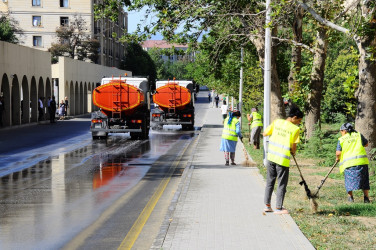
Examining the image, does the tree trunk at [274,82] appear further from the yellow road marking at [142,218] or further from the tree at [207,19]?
the yellow road marking at [142,218]

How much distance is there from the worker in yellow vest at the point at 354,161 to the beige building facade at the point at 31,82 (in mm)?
30685

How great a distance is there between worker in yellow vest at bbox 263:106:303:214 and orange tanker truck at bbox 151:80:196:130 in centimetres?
2770

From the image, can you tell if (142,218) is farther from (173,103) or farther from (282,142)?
(173,103)

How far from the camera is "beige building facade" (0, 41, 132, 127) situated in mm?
41125

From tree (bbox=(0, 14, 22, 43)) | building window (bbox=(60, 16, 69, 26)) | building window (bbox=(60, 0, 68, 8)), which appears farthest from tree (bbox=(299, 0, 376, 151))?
building window (bbox=(60, 16, 69, 26))

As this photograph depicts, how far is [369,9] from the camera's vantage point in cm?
1571

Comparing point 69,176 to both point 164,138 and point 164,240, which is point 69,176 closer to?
point 164,240

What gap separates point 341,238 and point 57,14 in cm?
8228

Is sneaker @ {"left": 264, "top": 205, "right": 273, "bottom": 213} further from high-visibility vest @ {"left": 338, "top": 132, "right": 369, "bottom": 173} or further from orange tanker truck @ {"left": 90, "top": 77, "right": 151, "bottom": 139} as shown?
orange tanker truck @ {"left": 90, "top": 77, "right": 151, "bottom": 139}

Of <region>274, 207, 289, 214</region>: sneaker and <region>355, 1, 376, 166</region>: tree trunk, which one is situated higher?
<region>355, 1, 376, 166</region>: tree trunk

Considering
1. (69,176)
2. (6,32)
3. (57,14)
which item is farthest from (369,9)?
(57,14)

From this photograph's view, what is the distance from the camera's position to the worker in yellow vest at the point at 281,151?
32.9ft

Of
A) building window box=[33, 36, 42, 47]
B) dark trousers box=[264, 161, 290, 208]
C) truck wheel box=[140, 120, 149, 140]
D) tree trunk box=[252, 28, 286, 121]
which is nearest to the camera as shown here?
dark trousers box=[264, 161, 290, 208]

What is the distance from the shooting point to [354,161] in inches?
462
